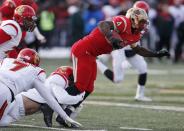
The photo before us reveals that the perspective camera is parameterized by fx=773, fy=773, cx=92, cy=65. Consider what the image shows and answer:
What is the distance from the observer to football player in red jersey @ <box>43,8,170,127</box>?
952 centimetres

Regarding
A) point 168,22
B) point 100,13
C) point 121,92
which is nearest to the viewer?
point 121,92

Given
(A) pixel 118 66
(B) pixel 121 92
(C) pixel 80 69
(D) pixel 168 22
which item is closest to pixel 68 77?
(C) pixel 80 69

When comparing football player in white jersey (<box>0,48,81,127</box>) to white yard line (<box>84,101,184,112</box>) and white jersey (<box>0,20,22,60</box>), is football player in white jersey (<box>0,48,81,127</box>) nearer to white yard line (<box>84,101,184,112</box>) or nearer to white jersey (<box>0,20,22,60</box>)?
white jersey (<box>0,20,22,60</box>)

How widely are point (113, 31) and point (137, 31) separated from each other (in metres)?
0.41

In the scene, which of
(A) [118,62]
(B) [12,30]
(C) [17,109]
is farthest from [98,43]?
(A) [118,62]

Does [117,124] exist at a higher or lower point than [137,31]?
lower

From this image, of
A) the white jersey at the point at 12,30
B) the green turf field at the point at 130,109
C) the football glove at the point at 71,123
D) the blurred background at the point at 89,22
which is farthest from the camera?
the blurred background at the point at 89,22

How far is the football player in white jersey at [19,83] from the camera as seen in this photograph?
8.68m

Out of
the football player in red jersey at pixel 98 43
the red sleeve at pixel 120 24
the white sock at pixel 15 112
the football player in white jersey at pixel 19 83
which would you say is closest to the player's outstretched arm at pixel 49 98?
the football player in white jersey at pixel 19 83

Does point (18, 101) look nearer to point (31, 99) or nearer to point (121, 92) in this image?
point (31, 99)

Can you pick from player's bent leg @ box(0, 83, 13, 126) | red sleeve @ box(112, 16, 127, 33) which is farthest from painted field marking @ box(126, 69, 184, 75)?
player's bent leg @ box(0, 83, 13, 126)

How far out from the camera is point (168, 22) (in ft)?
75.0

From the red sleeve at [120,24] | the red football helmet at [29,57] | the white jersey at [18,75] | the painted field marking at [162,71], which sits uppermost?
the red sleeve at [120,24]

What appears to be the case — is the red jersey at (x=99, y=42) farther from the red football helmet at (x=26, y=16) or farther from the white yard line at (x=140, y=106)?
the white yard line at (x=140, y=106)
